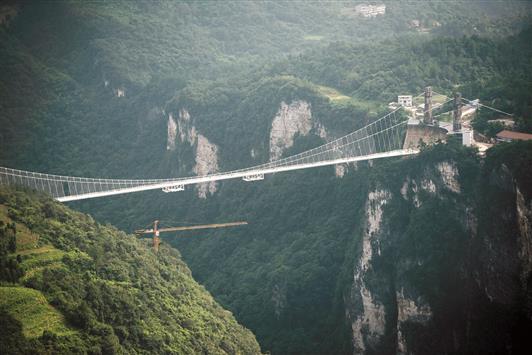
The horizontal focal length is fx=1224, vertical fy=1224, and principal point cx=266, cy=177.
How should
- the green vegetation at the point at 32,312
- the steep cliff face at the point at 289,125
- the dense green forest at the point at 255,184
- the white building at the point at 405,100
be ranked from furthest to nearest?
the steep cliff face at the point at 289,125, the white building at the point at 405,100, the dense green forest at the point at 255,184, the green vegetation at the point at 32,312

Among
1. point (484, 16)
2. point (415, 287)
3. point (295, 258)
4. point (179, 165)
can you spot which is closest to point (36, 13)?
point (179, 165)

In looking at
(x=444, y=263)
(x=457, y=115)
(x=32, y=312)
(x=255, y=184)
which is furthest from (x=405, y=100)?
(x=32, y=312)

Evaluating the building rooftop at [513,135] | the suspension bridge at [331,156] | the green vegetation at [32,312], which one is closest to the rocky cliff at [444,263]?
the building rooftop at [513,135]

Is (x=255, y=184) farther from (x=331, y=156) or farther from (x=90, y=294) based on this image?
(x=90, y=294)

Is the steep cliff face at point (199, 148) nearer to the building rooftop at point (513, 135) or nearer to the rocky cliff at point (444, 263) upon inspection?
the rocky cliff at point (444, 263)

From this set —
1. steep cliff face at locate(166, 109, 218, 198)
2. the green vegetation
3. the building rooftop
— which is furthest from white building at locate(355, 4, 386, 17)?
the green vegetation

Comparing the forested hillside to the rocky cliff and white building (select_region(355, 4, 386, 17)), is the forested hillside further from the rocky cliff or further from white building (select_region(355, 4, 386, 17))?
white building (select_region(355, 4, 386, 17))
